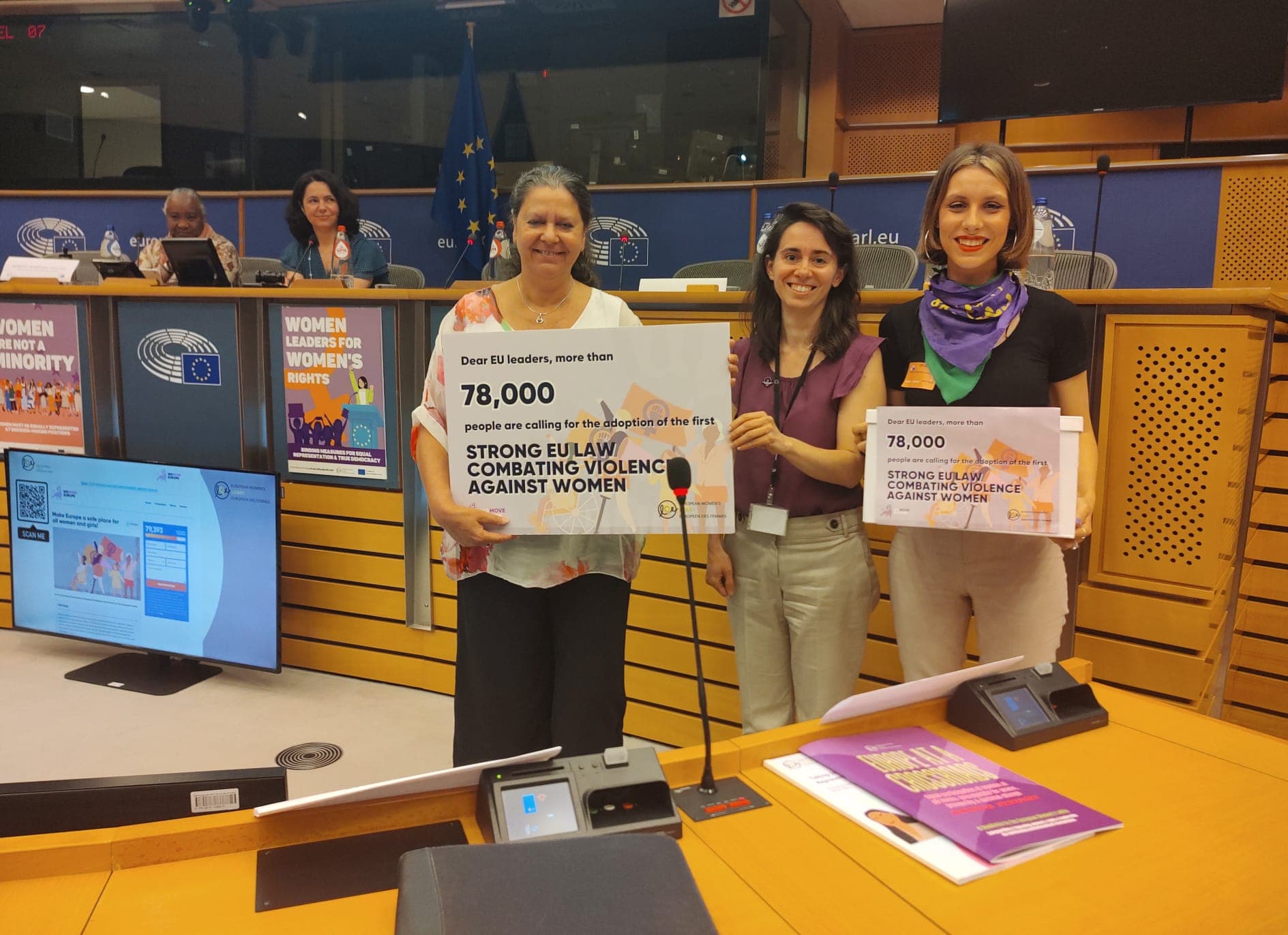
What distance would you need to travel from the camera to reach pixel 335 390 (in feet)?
11.4

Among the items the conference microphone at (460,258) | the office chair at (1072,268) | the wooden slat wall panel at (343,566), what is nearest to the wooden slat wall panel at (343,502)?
the wooden slat wall panel at (343,566)

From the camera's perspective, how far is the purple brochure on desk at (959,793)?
3.23 ft

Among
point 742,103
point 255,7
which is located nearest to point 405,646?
point 742,103

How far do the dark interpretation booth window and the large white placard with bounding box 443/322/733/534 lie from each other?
7.10 m

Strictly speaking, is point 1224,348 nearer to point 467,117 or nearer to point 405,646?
point 405,646

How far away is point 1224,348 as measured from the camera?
2.16 metres

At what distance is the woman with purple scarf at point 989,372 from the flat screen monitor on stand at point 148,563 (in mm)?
2555

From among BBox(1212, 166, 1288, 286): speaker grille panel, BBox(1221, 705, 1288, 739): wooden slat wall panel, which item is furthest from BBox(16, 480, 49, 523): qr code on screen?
BBox(1212, 166, 1288, 286): speaker grille panel

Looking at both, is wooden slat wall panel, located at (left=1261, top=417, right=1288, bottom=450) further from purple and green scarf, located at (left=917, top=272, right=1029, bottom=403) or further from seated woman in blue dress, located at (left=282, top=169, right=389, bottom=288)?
seated woman in blue dress, located at (left=282, top=169, right=389, bottom=288)

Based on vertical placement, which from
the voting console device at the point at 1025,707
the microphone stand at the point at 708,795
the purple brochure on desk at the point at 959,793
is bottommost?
the microphone stand at the point at 708,795

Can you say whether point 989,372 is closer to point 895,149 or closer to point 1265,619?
point 1265,619

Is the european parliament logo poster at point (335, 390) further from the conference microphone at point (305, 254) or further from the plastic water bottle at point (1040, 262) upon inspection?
the plastic water bottle at point (1040, 262)

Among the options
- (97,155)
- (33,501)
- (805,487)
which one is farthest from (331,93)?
(805,487)

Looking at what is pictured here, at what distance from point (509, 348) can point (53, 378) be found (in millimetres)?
3200
